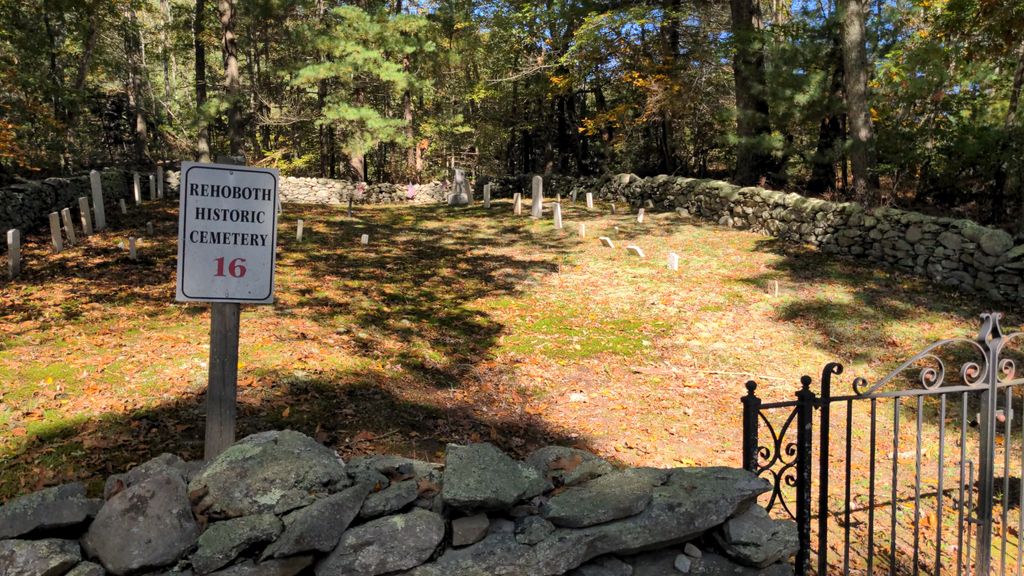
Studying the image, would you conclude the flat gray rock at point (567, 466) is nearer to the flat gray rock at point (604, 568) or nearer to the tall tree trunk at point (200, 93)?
the flat gray rock at point (604, 568)

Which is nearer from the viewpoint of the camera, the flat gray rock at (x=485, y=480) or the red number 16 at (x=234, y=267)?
the flat gray rock at (x=485, y=480)

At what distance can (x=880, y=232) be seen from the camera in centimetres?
1183

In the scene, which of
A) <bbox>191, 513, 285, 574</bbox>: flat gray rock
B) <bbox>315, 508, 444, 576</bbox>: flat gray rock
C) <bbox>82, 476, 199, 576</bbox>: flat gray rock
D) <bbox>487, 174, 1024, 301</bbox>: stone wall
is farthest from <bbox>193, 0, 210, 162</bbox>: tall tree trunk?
<bbox>315, 508, 444, 576</bbox>: flat gray rock

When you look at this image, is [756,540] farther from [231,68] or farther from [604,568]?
[231,68]

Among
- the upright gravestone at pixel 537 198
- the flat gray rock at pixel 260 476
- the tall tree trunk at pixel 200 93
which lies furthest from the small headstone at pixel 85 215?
the flat gray rock at pixel 260 476

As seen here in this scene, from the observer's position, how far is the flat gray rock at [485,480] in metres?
2.77

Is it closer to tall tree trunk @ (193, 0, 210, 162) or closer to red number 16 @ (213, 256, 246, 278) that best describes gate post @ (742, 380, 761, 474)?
red number 16 @ (213, 256, 246, 278)

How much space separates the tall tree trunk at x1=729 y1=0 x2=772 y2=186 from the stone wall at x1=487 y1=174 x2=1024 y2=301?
1.19m

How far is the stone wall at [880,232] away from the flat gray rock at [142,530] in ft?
39.5

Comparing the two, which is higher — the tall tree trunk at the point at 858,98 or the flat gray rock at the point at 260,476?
the tall tree trunk at the point at 858,98

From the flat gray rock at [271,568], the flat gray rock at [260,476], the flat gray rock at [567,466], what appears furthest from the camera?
the flat gray rock at [567,466]

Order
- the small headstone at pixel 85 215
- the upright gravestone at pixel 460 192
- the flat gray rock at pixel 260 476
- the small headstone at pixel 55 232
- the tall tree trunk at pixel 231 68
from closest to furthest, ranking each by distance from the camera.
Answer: the flat gray rock at pixel 260 476 → the small headstone at pixel 55 232 → the small headstone at pixel 85 215 → the tall tree trunk at pixel 231 68 → the upright gravestone at pixel 460 192

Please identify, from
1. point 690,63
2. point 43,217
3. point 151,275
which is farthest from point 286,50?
point 151,275

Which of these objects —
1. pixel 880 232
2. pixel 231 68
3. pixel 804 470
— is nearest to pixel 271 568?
pixel 804 470
